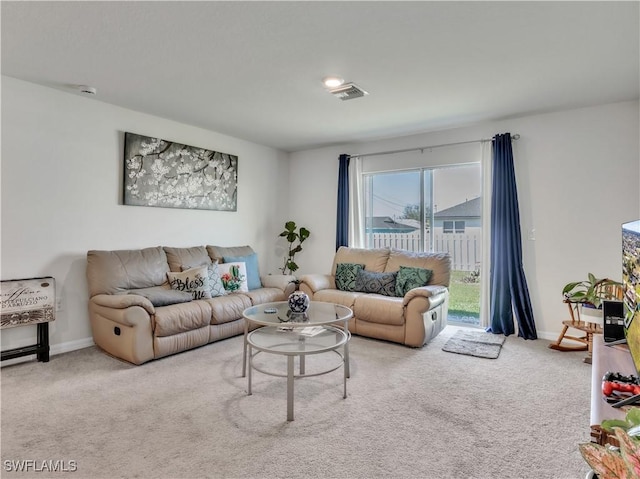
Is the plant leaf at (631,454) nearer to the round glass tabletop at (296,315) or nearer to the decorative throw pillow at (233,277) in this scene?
the round glass tabletop at (296,315)

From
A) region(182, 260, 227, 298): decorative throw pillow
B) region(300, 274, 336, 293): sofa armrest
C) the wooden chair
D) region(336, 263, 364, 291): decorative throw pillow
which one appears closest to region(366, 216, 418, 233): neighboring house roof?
region(336, 263, 364, 291): decorative throw pillow

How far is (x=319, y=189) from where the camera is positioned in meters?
5.67

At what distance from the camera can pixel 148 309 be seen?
309 centimetres

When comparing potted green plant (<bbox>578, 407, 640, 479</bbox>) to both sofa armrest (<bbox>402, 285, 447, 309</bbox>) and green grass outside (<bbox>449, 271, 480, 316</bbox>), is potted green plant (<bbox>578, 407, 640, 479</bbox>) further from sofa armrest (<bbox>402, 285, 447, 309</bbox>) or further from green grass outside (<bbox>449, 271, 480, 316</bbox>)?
green grass outside (<bbox>449, 271, 480, 316</bbox>)

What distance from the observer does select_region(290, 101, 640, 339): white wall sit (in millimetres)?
3555

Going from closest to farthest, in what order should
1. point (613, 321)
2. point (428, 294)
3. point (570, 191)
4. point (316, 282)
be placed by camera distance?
1. point (613, 321)
2. point (428, 294)
3. point (570, 191)
4. point (316, 282)

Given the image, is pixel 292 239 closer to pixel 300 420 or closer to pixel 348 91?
pixel 348 91

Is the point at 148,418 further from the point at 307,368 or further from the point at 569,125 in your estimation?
the point at 569,125

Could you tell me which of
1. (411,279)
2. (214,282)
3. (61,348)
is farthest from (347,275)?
(61,348)

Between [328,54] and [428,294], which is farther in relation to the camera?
[428,294]

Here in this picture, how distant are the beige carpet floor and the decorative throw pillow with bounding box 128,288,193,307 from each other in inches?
20.7

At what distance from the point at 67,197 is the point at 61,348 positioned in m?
1.44

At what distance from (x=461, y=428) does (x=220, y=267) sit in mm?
2967

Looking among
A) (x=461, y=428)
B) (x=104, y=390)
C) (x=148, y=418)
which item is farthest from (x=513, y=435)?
(x=104, y=390)
